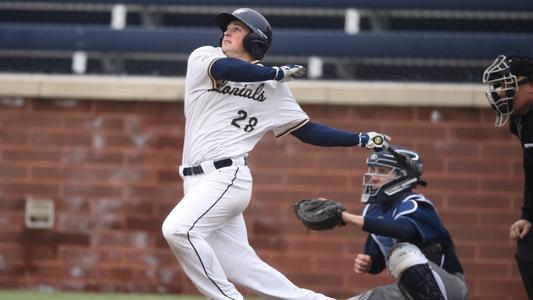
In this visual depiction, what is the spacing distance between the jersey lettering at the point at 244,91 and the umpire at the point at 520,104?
1.16 m

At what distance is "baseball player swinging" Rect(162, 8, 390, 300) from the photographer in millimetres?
5738

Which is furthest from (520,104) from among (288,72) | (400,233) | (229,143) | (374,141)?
(229,143)

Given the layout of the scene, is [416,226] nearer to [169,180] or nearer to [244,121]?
[244,121]

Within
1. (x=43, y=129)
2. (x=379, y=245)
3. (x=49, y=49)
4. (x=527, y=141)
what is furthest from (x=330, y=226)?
(x=49, y=49)

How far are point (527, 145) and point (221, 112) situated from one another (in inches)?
61.8

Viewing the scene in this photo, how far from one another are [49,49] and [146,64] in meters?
0.97

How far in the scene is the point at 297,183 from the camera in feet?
28.1

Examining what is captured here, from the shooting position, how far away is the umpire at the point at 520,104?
5953 mm

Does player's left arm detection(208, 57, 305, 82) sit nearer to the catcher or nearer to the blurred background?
the catcher

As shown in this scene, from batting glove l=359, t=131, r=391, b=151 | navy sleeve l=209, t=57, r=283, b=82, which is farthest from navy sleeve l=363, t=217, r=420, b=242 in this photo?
navy sleeve l=209, t=57, r=283, b=82

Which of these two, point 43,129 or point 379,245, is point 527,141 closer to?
point 379,245

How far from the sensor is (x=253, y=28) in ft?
19.9

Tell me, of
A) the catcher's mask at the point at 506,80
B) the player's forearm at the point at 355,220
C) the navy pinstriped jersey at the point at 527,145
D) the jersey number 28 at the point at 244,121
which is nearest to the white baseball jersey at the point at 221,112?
the jersey number 28 at the point at 244,121

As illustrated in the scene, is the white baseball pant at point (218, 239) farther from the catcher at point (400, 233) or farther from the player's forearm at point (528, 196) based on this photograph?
the player's forearm at point (528, 196)
